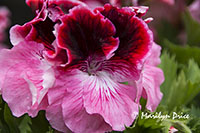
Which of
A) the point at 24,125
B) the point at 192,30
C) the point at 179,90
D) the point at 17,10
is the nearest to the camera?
the point at 24,125

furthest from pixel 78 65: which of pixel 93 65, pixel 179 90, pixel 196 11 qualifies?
pixel 196 11

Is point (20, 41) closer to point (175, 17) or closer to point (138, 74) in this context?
point (138, 74)

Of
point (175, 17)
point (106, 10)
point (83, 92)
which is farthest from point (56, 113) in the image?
point (175, 17)

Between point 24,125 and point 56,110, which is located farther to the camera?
point 24,125

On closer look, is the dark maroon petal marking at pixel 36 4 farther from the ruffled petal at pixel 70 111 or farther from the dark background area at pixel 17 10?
the dark background area at pixel 17 10

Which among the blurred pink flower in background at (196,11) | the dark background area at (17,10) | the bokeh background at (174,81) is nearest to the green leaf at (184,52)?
the bokeh background at (174,81)

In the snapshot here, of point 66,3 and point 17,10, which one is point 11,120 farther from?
point 17,10
